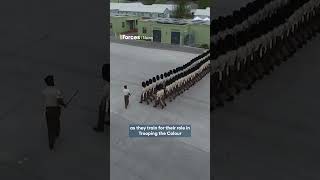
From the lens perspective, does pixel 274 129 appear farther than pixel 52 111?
→ Yes

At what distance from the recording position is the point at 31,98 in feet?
28.6

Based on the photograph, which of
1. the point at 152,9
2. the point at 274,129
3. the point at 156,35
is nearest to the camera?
the point at 274,129

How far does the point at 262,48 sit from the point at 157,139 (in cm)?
371

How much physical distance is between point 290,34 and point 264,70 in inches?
63.5

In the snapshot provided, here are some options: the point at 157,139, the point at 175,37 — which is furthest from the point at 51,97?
the point at 175,37

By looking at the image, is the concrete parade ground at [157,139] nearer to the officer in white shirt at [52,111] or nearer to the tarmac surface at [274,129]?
the tarmac surface at [274,129]

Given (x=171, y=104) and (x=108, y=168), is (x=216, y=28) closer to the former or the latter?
(x=171, y=104)

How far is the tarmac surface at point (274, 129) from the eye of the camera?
19.1ft

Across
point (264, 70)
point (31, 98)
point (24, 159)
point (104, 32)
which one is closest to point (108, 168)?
point (24, 159)

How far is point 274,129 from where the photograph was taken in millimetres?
6980

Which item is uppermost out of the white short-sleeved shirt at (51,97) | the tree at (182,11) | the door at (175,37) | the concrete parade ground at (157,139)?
the tree at (182,11)

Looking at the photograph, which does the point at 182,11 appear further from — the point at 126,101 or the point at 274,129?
the point at 274,129

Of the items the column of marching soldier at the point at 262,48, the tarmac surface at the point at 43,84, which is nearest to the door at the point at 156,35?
the tarmac surface at the point at 43,84

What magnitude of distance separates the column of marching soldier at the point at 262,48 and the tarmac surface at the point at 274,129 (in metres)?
0.25
